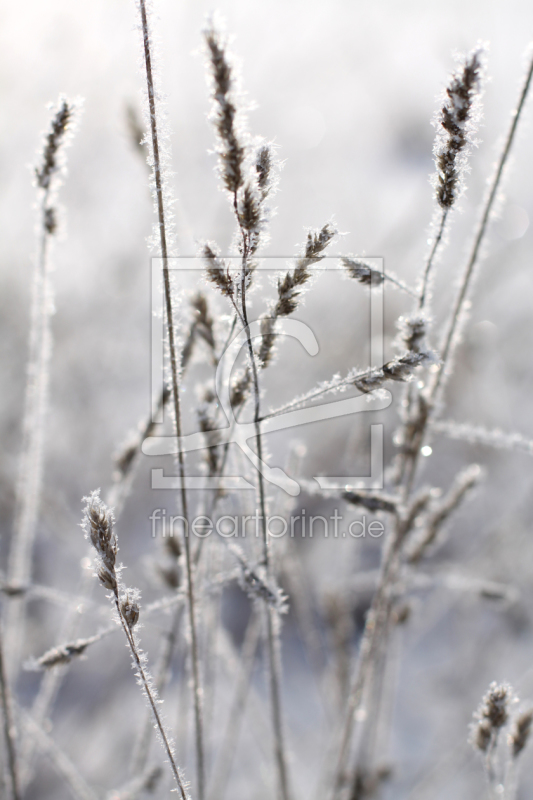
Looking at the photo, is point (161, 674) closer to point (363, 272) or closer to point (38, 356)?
point (38, 356)

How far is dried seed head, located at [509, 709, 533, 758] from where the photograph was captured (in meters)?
Result: 0.56

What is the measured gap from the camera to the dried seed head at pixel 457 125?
1.49 ft

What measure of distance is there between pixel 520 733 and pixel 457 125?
24.0 inches

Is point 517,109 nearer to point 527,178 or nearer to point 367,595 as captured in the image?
point 367,595

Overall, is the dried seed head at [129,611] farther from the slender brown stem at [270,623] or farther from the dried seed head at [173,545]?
the dried seed head at [173,545]

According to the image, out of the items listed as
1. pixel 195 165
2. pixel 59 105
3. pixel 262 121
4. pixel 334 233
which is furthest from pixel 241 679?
pixel 262 121

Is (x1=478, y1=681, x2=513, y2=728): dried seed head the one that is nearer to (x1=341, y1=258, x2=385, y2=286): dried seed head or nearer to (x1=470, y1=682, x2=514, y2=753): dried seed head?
(x1=470, y1=682, x2=514, y2=753): dried seed head

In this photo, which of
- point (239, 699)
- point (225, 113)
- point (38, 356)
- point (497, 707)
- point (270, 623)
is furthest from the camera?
point (239, 699)

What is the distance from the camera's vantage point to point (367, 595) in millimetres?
1820

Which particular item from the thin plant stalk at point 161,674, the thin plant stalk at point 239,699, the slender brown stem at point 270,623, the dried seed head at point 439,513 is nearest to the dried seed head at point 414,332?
the slender brown stem at point 270,623

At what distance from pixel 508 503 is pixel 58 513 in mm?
1555

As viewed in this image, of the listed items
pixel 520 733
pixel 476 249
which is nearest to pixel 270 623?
pixel 520 733

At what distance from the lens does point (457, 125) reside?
46 centimetres

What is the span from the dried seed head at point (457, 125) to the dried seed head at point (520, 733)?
54 centimetres
